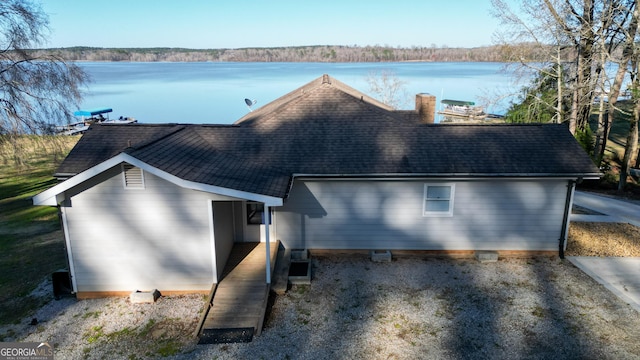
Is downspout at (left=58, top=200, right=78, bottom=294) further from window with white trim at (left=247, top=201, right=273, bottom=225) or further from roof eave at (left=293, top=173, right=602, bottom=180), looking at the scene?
roof eave at (left=293, top=173, right=602, bottom=180)

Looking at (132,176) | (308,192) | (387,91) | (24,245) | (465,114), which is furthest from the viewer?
(387,91)

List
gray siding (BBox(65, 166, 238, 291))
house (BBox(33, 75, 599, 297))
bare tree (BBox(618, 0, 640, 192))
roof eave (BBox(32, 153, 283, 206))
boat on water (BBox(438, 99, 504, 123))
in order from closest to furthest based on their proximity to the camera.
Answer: roof eave (BBox(32, 153, 283, 206))
gray siding (BBox(65, 166, 238, 291))
house (BBox(33, 75, 599, 297))
bare tree (BBox(618, 0, 640, 192))
boat on water (BBox(438, 99, 504, 123))

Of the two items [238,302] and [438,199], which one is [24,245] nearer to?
[238,302]

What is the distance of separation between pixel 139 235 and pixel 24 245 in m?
7.01

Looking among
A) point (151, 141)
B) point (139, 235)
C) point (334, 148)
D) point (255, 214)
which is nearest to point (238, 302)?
point (139, 235)

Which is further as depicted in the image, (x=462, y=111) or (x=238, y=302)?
(x=462, y=111)

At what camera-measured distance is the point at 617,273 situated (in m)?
10.8

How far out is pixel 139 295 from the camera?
9.47 m

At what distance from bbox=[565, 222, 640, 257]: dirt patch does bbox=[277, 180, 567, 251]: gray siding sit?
127 centimetres

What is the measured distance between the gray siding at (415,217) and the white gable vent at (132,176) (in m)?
4.03

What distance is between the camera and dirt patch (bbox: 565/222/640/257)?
12117 millimetres

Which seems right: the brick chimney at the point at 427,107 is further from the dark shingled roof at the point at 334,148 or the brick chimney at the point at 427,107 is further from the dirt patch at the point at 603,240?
the dirt patch at the point at 603,240

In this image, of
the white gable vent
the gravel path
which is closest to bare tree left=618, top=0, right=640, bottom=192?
Result: the gravel path

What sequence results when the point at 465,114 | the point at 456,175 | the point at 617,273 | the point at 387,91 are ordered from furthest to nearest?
the point at 387,91 < the point at 465,114 < the point at 456,175 < the point at 617,273
